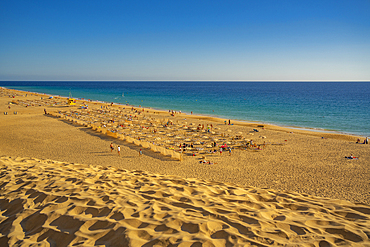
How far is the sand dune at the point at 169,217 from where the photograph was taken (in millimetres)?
3408

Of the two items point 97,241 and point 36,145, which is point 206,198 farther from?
point 36,145

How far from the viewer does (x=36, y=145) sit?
17297mm

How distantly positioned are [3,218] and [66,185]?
160 centimetres

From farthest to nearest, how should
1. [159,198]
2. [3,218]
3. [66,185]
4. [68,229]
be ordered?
[66,185]
[159,198]
[3,218]
[68,229]

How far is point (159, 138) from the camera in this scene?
68.7 feet

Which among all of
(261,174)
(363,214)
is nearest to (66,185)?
(363,214)

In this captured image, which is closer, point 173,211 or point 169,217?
point 169,217

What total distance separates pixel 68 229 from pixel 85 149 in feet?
46.3

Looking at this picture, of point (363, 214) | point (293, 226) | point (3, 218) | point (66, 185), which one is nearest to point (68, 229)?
point (3, 218)

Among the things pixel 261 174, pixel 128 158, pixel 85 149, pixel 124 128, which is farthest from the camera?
pixel 124 128

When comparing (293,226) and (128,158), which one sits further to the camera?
(128,158)

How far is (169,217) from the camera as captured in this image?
401 cm

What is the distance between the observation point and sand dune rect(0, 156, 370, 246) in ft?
11.2

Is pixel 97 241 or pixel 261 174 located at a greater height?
pixel 97 241
